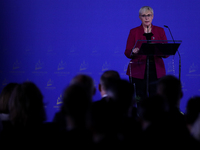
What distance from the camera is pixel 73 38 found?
491cm

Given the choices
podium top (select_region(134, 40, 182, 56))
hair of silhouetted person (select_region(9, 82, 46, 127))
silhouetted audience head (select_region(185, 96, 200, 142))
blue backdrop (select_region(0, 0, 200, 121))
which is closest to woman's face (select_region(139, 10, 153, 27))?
podium top (select_region(134, 40, 182, 56))

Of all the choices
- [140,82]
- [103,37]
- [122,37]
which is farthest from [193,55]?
[140,82]

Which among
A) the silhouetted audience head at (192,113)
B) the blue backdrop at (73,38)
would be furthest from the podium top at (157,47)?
the blue backdrop at (73,38)

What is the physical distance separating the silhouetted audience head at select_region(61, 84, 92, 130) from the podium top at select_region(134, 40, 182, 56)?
1.46 meters

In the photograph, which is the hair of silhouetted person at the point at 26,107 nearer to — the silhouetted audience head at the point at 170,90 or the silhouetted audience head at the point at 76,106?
the silhouetted audience head at the point at 76,106

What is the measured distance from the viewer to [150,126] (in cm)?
153

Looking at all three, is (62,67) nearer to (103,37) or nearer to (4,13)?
(103,37)

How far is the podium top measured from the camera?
2.80m

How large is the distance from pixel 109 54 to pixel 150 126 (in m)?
3.44

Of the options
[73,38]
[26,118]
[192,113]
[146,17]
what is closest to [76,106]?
[26,118]

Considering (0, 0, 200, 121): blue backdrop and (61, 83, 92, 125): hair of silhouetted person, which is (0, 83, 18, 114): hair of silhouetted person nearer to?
(61, 83, 92, 125): hair of silhouetted person

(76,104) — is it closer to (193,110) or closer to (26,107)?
(26,107)

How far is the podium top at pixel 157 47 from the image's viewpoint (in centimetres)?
280

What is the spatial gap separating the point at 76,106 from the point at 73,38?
11.8 feet
